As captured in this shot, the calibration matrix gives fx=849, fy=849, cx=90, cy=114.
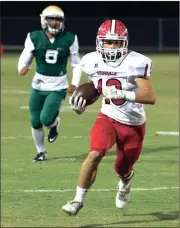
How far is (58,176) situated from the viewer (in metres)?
8.63

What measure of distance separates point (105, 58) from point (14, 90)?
12923 mm

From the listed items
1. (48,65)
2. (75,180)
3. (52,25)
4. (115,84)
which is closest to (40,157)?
(48,65)

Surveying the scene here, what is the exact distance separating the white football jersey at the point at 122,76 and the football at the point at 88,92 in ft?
0.14

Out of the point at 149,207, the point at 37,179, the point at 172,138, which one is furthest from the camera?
the point at 172,138

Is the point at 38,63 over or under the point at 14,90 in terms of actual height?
over

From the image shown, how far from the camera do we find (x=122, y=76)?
6.66 meters

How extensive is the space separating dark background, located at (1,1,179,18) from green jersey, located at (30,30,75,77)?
26655mm

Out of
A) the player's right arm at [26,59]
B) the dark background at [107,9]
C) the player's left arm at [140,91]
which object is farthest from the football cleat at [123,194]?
the dark background at [107,9]

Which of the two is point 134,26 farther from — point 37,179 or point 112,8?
point 37,179

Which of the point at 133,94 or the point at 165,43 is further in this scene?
the point at 165,43

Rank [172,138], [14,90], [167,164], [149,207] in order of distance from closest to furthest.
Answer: [149,207], [167,164], [172,138], [14,90]

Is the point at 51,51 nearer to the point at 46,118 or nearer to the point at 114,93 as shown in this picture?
the point at 46,118

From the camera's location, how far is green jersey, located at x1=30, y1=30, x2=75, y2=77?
9.87 m

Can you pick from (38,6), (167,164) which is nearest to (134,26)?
(38,6)
